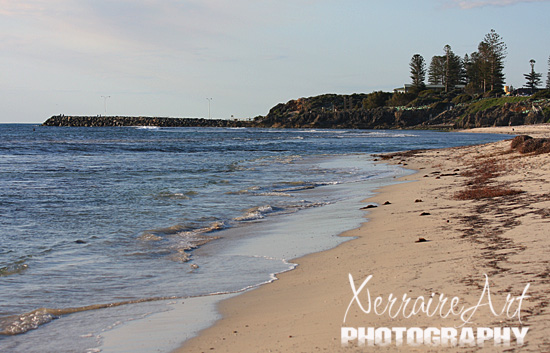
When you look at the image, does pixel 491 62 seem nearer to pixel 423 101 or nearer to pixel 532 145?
pixel 423 101

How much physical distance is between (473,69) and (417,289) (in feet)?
447

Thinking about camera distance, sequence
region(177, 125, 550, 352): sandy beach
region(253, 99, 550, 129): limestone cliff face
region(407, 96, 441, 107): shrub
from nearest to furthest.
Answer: region(177, 125, 550, 352): sandy beach → region(253, 99, 550, 129): limestone cliff face → region(407, 96, 441, 107): shrub

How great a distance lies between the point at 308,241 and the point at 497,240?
3.15 m

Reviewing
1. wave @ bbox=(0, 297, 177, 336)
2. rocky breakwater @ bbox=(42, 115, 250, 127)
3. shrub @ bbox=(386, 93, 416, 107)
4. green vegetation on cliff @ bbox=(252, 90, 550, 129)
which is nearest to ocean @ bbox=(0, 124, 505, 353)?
wave @ bbox=(0, 297, 177, 336)

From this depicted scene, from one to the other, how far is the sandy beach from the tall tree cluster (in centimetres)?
11627

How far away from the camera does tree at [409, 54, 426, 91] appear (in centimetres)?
13712

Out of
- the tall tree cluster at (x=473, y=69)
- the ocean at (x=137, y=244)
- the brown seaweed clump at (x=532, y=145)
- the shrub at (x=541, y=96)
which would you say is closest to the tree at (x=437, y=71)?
the tall tree cluster at (x=473, y=69)

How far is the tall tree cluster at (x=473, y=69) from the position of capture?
114062 millimetres

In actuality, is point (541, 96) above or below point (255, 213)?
above

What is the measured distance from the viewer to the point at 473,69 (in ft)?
425

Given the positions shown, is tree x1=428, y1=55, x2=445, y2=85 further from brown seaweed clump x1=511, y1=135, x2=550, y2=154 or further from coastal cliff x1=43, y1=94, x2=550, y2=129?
brown seaweed clump x1=511, y1=135, x2=550, y2=154

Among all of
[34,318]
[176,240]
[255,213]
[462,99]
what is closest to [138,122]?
[462,99]

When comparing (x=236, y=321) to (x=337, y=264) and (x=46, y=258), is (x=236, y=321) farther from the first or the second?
(x=46, y=258)

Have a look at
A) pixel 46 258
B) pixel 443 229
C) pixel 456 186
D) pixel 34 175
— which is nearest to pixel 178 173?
pixel 34 175
